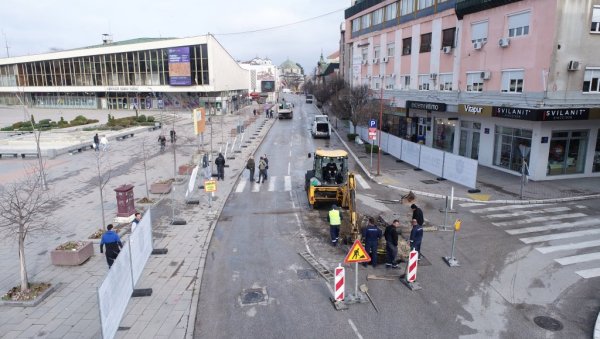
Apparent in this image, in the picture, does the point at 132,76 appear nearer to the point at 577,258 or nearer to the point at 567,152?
the point at 567,152

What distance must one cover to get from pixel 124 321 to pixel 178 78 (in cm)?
6275

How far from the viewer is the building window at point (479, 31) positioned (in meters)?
27.9

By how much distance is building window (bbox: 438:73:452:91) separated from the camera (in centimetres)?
3294

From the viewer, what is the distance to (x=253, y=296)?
36.1ft

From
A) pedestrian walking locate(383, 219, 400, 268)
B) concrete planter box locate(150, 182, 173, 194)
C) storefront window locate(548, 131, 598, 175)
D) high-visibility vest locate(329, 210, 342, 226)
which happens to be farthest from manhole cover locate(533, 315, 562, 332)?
concrete planter box locate(150, 182, 173, 194)

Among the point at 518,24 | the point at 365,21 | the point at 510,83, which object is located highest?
the point at 365,21

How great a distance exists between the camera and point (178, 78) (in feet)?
222

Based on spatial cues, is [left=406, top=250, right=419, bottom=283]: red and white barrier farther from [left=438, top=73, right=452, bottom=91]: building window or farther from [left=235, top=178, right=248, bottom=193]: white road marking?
[left=438, top=73, right=452, bottom=91]: building window

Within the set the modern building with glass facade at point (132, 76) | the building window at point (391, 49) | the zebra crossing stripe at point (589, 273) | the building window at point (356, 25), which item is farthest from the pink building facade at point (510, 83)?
the modern building with glass facade at point (132, 76)

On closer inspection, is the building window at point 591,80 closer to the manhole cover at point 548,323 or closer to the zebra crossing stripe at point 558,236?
the zebra crossing stripe at point 558,236

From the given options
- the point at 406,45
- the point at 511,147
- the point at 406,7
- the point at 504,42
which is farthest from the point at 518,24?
the point at 406,7

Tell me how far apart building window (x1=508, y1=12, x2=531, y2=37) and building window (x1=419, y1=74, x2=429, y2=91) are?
11.1m

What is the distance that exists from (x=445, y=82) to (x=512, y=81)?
8.37 m

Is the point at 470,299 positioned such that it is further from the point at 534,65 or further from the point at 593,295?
the point at 534,65
